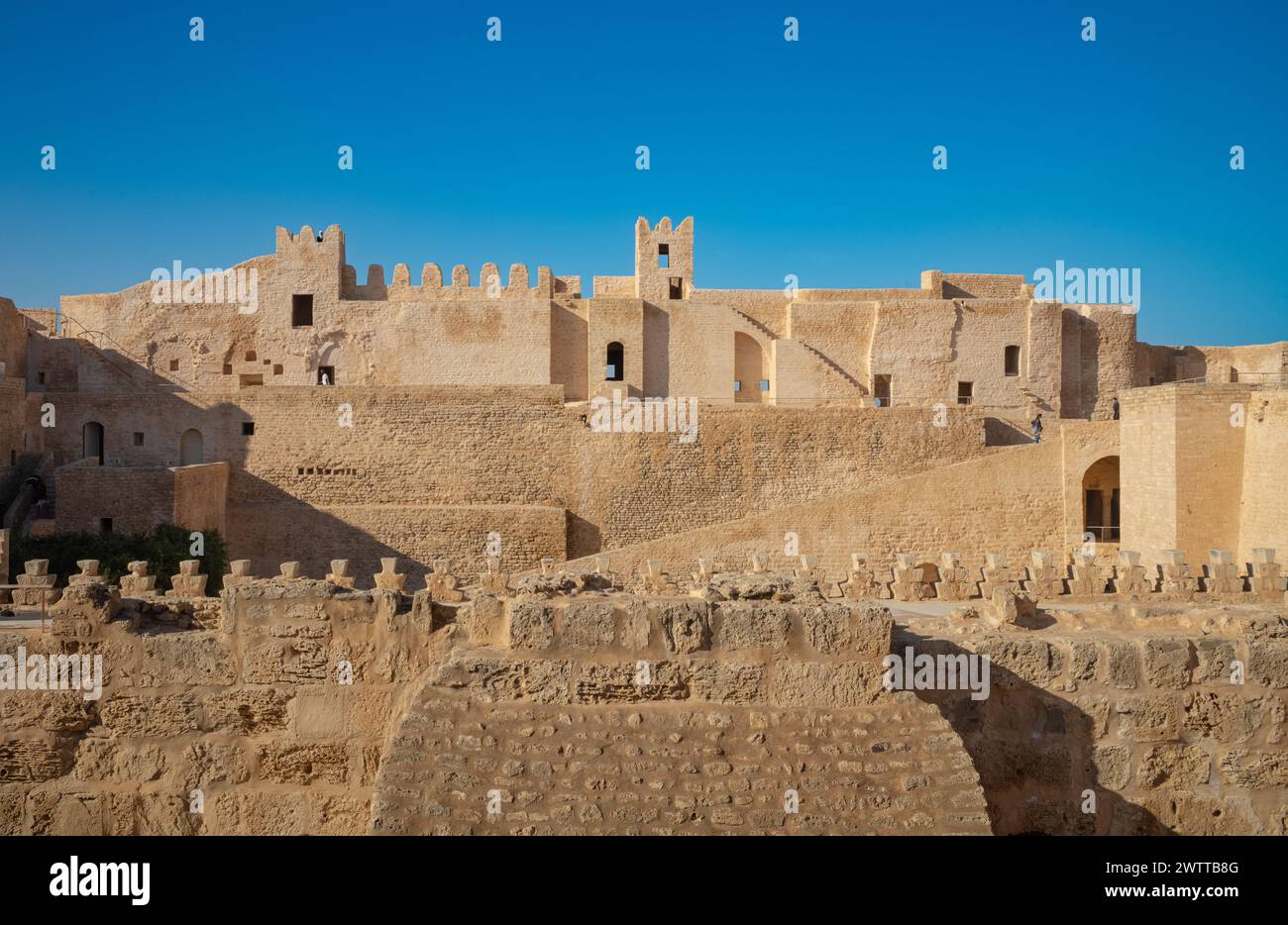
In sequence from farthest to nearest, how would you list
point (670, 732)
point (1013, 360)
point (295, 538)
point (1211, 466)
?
point (1013, 360)
point (295, 538)
point (1211, 466)
point (670, 732)

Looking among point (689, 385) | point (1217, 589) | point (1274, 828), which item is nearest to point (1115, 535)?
point (689, 385)

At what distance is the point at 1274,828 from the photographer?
Answer: 3.95m

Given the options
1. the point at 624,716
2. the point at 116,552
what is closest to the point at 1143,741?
the point at 624,716

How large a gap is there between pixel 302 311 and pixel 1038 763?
25586mm

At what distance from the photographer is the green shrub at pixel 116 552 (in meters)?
15.4

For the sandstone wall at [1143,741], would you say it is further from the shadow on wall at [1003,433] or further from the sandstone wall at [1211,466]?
the shadow on wall at [1003,433]

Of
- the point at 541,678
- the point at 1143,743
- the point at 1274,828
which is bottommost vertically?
the point at 1274,828

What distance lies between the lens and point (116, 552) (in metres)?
16.0

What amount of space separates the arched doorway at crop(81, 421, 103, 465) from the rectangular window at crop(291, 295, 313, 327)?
621 centimetres

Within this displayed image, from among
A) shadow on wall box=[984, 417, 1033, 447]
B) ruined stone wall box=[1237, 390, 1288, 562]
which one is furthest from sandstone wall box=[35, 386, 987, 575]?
ruined stone wall box=[1237, 390, 1288, 562]

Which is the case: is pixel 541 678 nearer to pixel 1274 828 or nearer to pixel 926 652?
pixel 926 652

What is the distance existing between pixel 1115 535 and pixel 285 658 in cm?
1967

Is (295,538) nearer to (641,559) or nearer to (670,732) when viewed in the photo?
(641,559)

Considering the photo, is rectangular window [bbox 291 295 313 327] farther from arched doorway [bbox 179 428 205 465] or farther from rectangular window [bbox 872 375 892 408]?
rectangular window [bbox 872 375 892 408]
